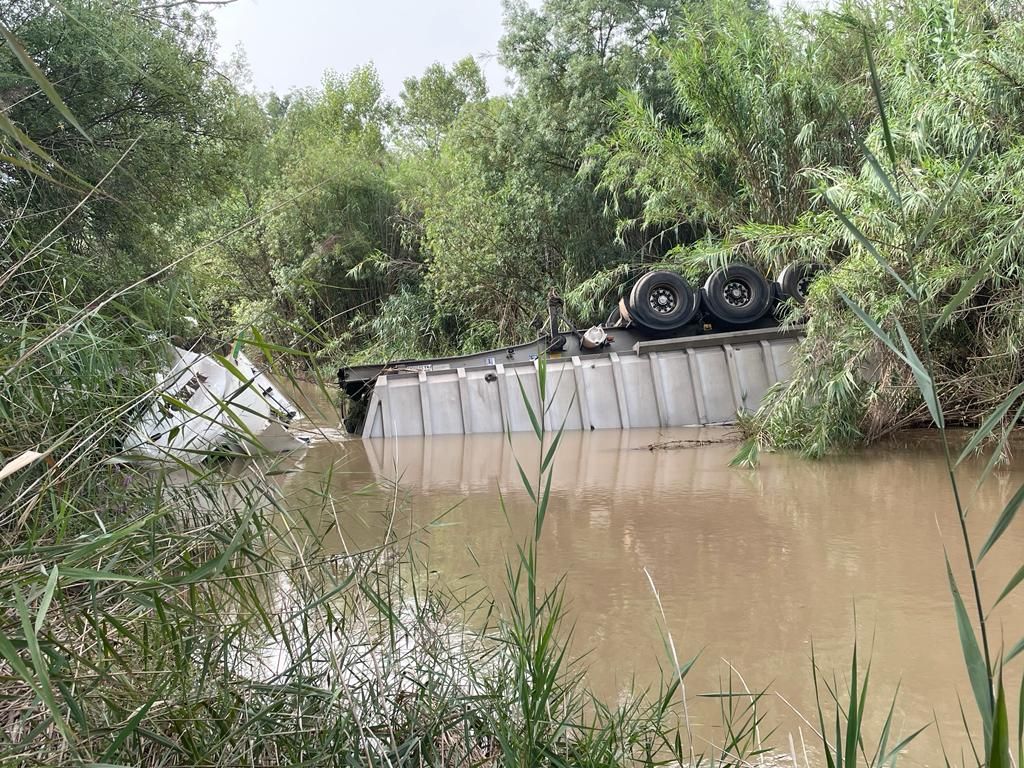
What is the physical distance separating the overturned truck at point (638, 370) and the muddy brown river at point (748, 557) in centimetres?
257

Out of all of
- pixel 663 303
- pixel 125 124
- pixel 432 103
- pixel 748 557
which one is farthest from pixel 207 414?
pixel 432 103

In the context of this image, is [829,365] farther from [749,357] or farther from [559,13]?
[559,13]

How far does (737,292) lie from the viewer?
1119 cm

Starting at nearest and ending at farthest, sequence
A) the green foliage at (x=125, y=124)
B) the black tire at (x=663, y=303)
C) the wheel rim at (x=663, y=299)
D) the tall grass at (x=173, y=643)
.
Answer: the tall grass at (x=173, y=643) → the green foliage at (x=125, y=124) → the black tire at (x=663, y=303) → the wheel rim at (x=663, y=299)

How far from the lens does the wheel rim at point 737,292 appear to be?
11.1 m

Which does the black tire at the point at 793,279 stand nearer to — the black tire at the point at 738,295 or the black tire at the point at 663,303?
the black tire at the point at 738,295

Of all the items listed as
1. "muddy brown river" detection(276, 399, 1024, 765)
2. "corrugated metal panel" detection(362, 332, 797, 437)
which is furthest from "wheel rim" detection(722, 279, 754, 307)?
"muddy brown river" detection(276, 399, 1024, 765)

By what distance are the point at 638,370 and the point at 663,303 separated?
3.39 feet

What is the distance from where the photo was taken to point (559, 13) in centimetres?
1658

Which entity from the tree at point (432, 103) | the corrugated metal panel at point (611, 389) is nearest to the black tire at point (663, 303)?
the corrugated metal panel at point (611, 389)

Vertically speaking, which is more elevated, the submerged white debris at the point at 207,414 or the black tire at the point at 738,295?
the submerged white debris at the point at 207,414

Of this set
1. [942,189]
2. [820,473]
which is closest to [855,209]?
[942,189]

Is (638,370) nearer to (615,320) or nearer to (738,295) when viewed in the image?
(615,320)

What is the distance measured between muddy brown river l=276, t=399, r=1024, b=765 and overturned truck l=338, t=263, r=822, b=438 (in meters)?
2.57
